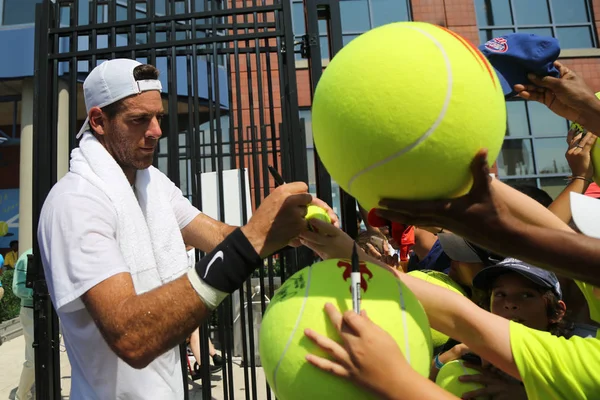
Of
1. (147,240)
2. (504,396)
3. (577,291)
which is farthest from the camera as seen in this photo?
(577,291)

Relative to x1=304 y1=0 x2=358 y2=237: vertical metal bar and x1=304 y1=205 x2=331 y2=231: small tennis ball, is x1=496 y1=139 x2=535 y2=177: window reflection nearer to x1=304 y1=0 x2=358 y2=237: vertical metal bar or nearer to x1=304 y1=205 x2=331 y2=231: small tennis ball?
x1=304 y1=0 x2=358 y2=237: vertical metal bar

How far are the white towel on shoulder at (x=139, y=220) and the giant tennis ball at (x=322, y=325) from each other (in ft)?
2.86

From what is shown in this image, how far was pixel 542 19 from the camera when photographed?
12.0 meters

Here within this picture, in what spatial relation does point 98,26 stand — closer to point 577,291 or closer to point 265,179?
point 265,179

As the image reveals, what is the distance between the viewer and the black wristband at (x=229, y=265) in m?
1.58

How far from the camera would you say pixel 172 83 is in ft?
8.91

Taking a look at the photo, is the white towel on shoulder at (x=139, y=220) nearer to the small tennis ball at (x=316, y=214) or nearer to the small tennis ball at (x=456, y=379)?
the small tennis ball at (x=316, y=214)

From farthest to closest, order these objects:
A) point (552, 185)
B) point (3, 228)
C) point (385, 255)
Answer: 1. point (3, 228)
2. point (552, 185)
3. point (385, 255)

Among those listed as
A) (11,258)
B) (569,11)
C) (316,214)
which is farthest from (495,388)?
(569,11)

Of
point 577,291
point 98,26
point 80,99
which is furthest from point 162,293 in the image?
point 80,99

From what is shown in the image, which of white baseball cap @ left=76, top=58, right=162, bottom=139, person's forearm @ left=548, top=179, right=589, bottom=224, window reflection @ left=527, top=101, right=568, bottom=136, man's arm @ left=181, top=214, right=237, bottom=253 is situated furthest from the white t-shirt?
window reflection @ left=527, top=101, right=568, bottom=136

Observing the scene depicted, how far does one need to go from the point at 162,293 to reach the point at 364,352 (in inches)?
32.2

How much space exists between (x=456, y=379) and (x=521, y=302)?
1.76ft

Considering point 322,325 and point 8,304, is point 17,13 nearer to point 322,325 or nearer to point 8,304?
point 8,304
